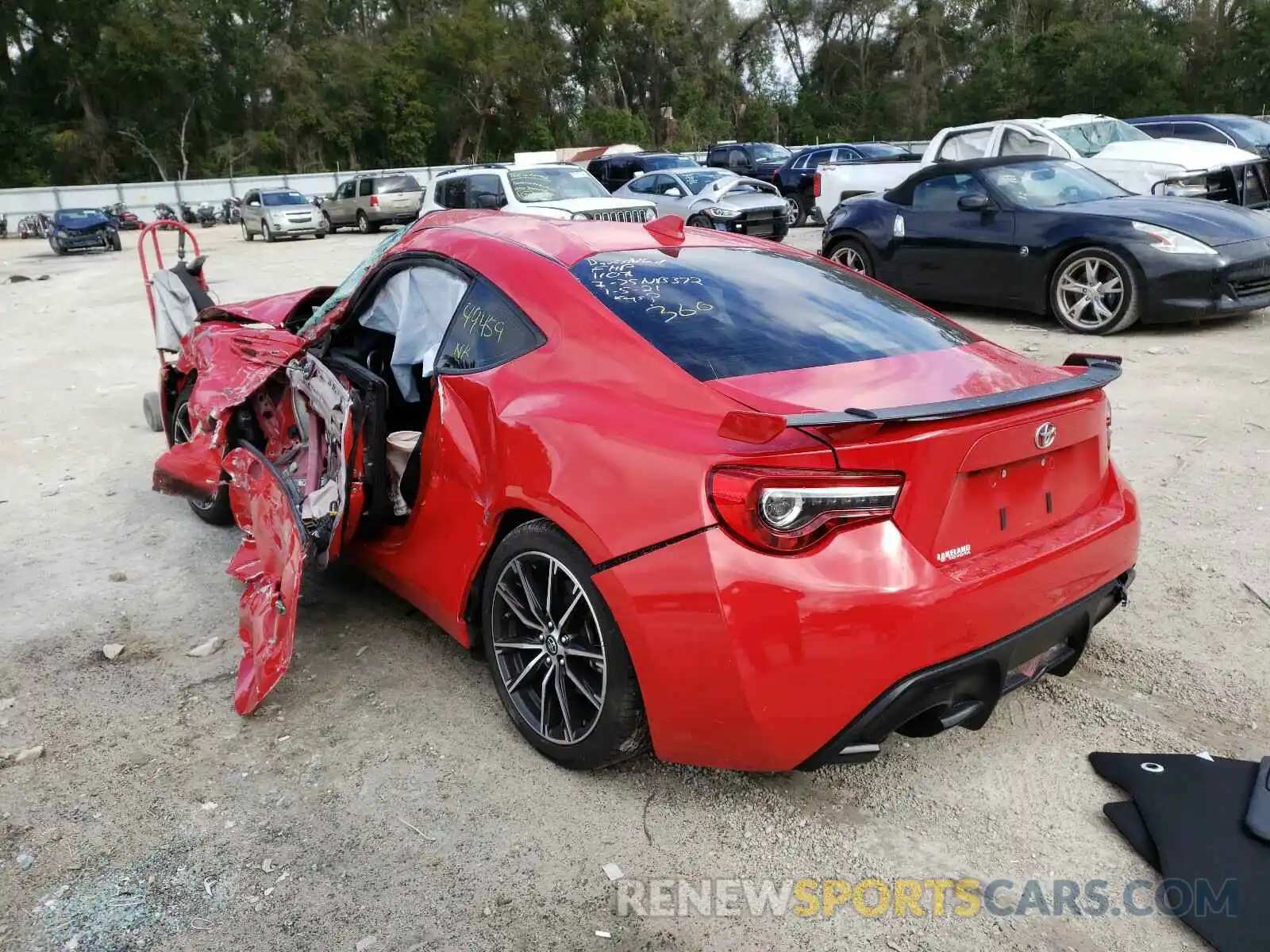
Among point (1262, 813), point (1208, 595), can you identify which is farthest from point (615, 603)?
point (1208, 595)

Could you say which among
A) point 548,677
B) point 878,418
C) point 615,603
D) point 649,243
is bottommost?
point 548,677

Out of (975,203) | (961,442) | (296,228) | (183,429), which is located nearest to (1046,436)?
(961,442)

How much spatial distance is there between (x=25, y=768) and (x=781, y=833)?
2374 millimetres

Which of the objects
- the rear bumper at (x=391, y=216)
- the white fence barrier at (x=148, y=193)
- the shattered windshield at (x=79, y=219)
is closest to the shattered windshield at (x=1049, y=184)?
the rear bumper at (x=391, y=216)

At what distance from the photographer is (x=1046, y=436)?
2592 millimetres

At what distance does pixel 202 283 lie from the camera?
6449mm

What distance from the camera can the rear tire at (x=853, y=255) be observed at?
1021cm

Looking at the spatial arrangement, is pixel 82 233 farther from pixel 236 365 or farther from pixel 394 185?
pixel 236 365

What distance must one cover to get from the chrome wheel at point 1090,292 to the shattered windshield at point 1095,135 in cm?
588

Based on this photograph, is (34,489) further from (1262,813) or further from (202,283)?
(1262,813)

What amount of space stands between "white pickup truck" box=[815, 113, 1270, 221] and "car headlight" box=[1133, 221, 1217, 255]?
3.30m

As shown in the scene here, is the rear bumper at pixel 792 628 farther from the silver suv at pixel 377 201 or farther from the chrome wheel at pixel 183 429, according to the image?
the silver suv at pixel 377 201

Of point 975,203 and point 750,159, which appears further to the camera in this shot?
point 750,159

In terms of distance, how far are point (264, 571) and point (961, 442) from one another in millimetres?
2429
